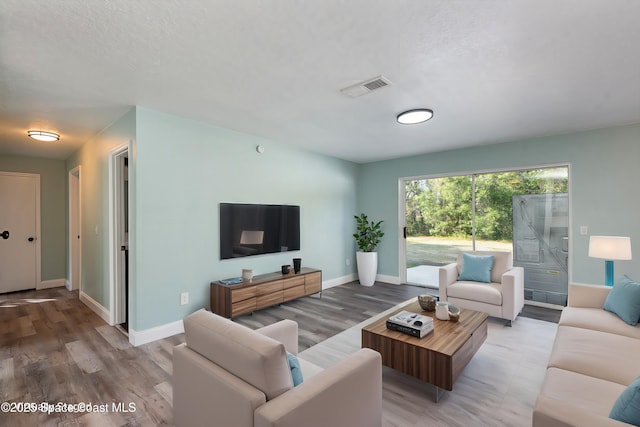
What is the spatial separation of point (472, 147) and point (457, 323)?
10.9ft

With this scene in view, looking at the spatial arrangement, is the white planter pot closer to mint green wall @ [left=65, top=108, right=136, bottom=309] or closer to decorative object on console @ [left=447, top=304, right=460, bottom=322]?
decorative object on console @ [left=447, top=304, right=460, bottom=322]

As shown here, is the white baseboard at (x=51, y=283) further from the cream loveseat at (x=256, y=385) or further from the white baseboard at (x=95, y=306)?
the cream loveseat at (x=256, y=385)

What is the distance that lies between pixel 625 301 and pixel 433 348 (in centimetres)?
170

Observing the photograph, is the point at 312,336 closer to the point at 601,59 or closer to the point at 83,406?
the point at 83,406

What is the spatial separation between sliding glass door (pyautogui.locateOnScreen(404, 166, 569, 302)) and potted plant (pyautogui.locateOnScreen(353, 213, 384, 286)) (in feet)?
2.00

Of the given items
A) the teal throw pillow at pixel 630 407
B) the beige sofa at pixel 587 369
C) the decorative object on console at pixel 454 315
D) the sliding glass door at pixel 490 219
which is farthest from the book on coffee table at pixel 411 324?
the sliding glass door at pixel 490 219

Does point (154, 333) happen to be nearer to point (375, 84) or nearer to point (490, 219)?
point (375, 84)

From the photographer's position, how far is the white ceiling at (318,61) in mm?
1646

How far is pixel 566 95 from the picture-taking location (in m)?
2.76

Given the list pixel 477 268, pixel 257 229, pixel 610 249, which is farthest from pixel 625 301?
pixel 257 229

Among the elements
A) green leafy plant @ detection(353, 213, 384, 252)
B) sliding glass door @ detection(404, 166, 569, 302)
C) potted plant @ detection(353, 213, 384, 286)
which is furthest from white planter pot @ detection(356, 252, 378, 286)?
sliding glass door @ detection(404, 166, 569, 302)

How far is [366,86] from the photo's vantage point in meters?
2.55

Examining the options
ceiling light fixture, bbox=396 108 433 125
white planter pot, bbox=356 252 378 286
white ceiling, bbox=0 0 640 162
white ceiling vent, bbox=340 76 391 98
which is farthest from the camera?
white planter pot, bbox=356 252 378 286

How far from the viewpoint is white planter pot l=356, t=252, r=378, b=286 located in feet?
17.8
